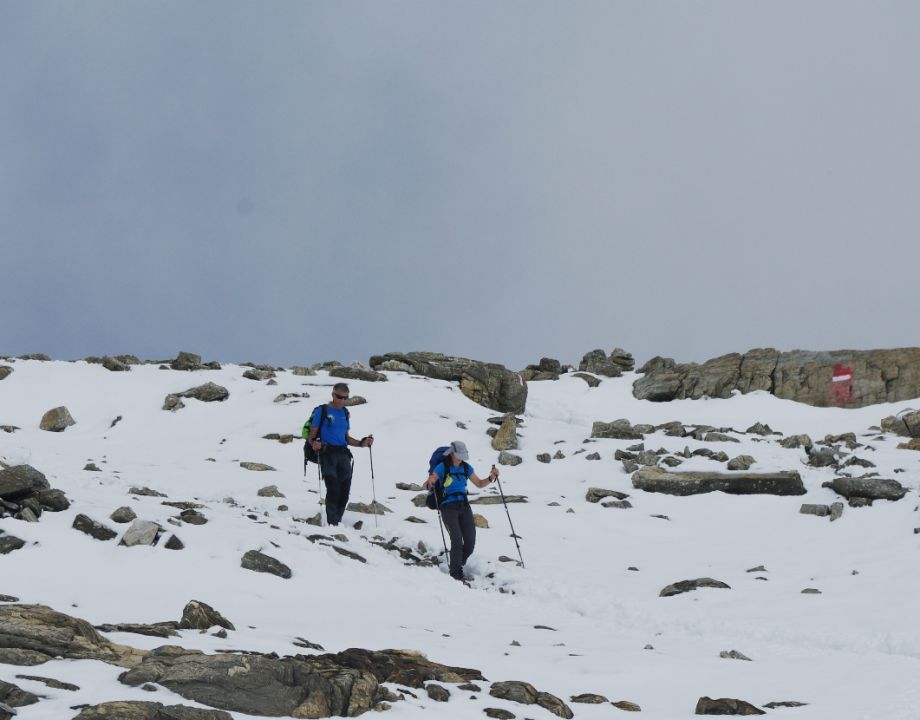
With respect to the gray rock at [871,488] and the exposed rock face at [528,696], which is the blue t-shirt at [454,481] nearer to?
the exposed rock face at [528,696]

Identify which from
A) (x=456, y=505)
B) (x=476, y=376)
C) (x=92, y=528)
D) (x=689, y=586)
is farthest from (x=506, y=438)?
(x=92, y=528)

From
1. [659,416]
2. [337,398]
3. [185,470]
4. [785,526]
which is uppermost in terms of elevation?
[659,416]

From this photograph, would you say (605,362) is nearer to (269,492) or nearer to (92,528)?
(269,492)

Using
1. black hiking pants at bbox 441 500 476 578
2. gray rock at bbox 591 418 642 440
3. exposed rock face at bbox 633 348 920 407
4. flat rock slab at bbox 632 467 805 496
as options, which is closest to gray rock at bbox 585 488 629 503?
flat rock slab at bbox 632 467 805 496

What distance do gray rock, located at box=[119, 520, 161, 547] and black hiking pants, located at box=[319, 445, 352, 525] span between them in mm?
4504

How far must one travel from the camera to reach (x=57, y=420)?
76.5 ft

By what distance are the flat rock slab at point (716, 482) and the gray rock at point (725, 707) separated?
12.2 metres

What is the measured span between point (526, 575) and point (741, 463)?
27.7ft

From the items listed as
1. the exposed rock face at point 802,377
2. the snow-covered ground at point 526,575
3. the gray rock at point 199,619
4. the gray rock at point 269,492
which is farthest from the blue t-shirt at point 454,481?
the exposed rock face at point 802,377

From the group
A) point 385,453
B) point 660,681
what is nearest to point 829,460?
point 385,453

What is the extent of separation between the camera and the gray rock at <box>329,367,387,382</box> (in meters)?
30.1

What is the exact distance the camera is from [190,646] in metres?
5.69

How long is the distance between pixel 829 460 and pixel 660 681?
13926 millimetres

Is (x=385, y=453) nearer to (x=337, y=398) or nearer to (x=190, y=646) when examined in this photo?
(x=337, y=398)
